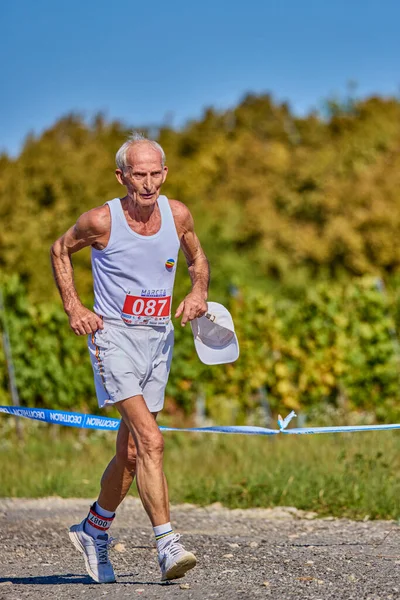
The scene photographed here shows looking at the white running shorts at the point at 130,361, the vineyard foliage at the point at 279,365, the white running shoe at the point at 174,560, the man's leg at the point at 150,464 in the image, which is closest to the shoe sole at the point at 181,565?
the white running shoe at the point at 174,560

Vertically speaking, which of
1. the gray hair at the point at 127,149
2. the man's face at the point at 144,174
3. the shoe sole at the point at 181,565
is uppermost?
the gray hair at the point at 127,149

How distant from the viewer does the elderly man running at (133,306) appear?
15.9ft

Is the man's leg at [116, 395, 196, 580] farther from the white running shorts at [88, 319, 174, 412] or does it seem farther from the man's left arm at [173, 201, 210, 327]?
the man's left arm at [173, 201, 210, 327]

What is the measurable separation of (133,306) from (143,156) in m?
0.68

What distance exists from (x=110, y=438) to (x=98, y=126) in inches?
2021

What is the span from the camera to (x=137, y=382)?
495cm

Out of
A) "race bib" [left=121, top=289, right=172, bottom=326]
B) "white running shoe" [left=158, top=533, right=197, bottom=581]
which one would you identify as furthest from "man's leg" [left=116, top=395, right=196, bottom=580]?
"race bib" [left=121, top=289, right=172, bottom=326]

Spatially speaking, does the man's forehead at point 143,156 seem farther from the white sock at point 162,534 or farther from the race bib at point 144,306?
the white sock at point 162,534

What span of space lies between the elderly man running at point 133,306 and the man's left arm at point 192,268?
10 mm

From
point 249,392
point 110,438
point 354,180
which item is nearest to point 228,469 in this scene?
point 110,438

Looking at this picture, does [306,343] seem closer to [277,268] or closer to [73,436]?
[73,436]

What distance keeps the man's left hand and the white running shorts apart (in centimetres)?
13

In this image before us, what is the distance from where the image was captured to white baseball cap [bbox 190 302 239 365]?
533 cm

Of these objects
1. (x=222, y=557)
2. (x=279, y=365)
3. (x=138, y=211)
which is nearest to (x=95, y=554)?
(x=222, y=557)
